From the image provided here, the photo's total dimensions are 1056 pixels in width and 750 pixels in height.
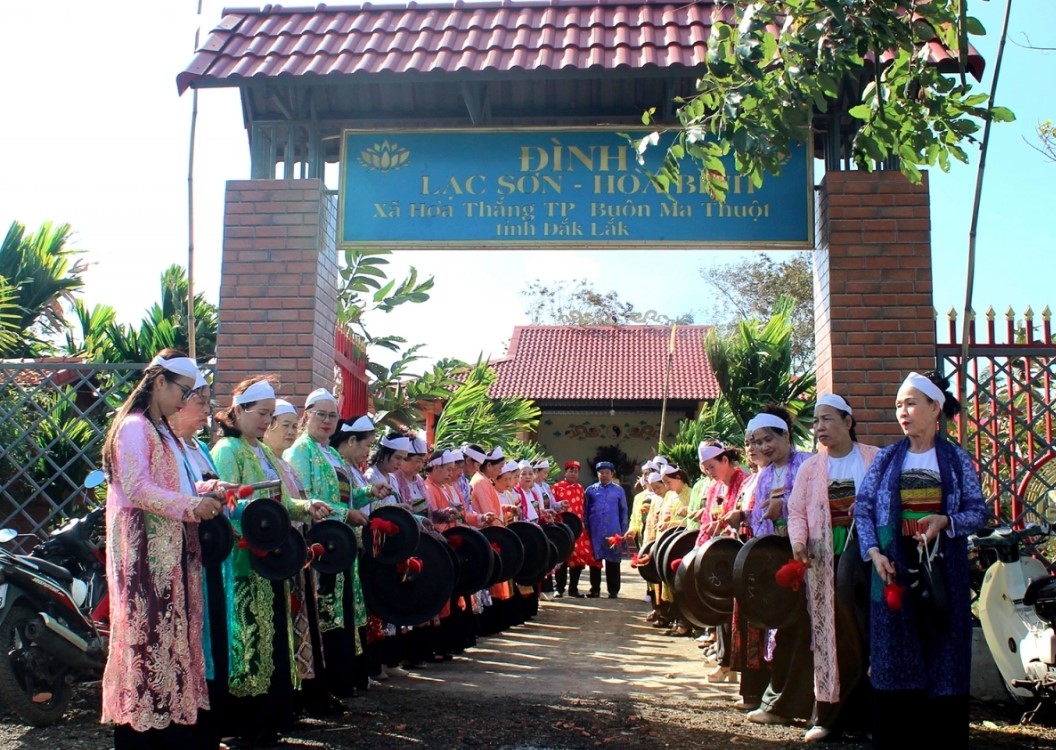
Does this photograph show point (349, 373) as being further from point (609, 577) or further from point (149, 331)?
point (609, 577)

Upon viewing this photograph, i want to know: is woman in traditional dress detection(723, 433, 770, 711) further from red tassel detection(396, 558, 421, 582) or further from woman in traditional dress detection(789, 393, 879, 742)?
red tassel detection(396, 558, 421, 582)

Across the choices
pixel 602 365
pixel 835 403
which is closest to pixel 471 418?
pixel 835 403

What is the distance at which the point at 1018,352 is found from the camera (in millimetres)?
7473

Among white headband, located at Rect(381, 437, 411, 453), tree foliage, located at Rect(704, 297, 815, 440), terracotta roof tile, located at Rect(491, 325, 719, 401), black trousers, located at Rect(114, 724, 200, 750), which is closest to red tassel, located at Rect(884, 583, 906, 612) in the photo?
black trousers, located at Rect(114, 724, 200, 750)

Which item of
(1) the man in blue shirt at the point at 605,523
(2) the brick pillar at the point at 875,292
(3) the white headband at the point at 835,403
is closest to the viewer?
(3) the white headband at the point at 835,403

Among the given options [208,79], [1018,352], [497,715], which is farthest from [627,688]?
[208,79]

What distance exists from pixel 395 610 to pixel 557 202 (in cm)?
315

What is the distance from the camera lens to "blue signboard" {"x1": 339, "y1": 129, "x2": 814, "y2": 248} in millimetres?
8172

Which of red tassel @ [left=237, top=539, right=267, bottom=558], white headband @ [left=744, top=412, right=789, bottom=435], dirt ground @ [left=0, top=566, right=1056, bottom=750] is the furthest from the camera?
white headband @ [left=744, top=412, right=789, bottom=435]

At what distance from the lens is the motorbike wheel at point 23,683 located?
5.89 m

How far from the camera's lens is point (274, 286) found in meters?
8.12

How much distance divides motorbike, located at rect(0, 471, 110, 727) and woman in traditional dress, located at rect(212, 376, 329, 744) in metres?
1.03

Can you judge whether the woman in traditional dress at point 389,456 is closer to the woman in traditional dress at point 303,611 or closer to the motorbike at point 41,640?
the woman in traditional dress at point 303,611

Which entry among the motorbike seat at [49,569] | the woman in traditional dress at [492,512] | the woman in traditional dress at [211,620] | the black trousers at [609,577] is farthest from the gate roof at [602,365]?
the woman in traditional dress at [211,620]
